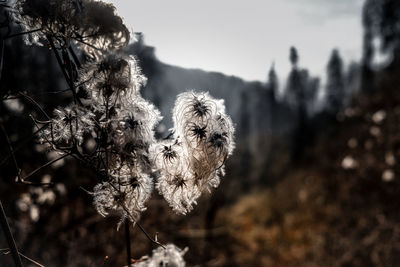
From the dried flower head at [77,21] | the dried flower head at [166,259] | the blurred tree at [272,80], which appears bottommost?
the dried flower head at [166,259]

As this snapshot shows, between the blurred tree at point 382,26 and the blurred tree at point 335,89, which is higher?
the blurred tree at point 382,26

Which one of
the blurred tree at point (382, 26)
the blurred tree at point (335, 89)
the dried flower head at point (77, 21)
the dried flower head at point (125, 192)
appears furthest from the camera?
the blurred tree at point (382, 26)

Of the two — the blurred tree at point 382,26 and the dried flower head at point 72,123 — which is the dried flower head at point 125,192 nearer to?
the dried flower head at point 72,123

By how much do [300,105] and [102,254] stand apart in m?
14.7

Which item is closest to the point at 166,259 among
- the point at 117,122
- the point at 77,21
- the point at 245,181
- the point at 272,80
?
the point at 117,122

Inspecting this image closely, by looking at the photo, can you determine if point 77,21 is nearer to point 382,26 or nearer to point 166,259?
point 166,259

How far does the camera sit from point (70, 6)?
3.29 ft

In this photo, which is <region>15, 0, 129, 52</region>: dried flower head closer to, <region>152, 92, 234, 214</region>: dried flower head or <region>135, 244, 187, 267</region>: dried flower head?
<region>152, 92, 234, 214</region>: dried flower head

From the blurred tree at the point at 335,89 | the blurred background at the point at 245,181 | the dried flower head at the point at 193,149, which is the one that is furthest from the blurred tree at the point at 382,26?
the dried flower head at the point at 193,149

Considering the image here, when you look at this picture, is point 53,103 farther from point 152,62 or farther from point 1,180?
point 152,62

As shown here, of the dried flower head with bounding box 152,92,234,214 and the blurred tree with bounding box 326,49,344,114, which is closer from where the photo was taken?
the dried flower head with bounding box 152,92,234,214

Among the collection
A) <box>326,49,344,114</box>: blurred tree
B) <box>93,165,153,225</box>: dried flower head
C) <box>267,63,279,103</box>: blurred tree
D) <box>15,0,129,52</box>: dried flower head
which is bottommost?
<box>93,165,153,225</box>: dried flower head

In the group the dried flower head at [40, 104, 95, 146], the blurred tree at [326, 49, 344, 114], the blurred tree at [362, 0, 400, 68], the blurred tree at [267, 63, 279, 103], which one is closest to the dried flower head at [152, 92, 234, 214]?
the dried flower head at [40, 104, 95, 146]

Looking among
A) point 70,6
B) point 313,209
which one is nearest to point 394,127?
point 313,209
